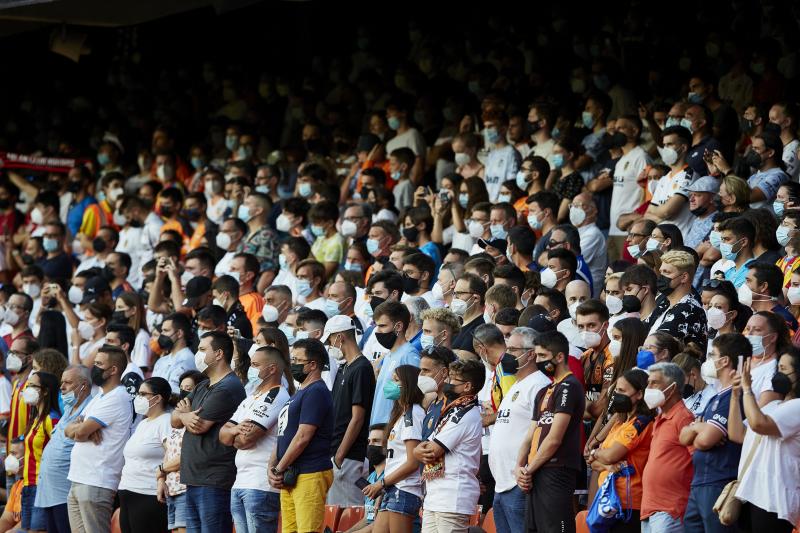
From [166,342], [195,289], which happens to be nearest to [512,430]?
[166,342]

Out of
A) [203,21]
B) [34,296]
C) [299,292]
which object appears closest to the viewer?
[299,292]

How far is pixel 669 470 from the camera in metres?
8.94

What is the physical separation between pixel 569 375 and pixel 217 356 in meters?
3.04

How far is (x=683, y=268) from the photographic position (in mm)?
10570

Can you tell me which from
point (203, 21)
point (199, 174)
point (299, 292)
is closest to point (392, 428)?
point (299, 292)

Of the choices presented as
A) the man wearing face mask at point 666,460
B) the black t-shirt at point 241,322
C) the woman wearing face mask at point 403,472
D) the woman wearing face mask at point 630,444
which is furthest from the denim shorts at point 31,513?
the man wearing face mask at point 666,460

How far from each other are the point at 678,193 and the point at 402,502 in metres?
4.35

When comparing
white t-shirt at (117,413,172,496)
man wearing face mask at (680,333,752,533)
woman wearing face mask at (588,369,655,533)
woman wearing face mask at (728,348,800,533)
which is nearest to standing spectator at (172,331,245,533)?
white t-shirt at (117,413,172,496)

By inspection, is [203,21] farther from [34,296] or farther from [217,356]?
[217,356]

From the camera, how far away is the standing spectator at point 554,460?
9266mm

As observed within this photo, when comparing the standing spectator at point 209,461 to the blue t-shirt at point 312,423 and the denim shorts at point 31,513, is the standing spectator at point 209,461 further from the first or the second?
the denim shorts at point 31,513

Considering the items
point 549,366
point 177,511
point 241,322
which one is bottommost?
point 177,511

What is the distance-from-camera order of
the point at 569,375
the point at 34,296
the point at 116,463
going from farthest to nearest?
the point at 34,296 → the point at 116,463 → the point at 569,375

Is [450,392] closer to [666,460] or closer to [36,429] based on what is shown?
[666,460]
